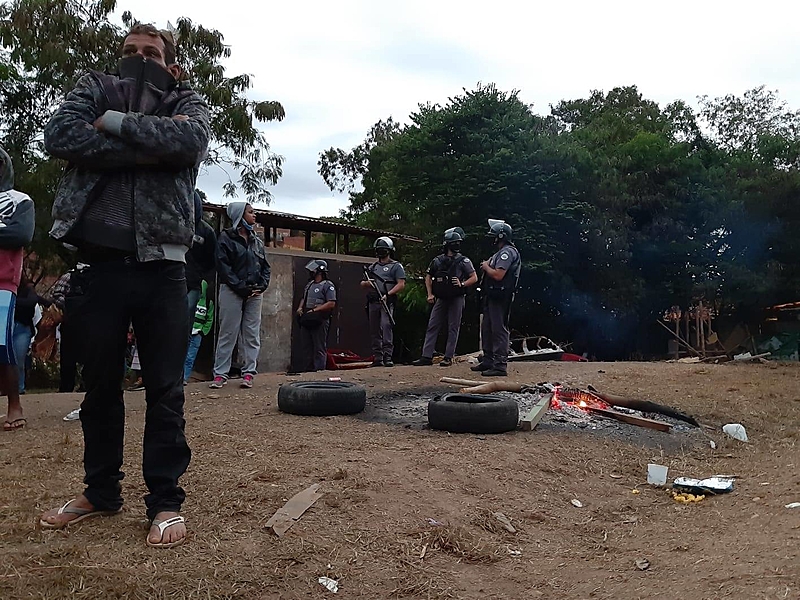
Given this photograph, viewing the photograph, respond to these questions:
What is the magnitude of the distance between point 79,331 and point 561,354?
1389 centimetres

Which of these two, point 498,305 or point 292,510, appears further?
point 498,305

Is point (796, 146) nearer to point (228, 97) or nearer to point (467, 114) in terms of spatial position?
point (467, 114)

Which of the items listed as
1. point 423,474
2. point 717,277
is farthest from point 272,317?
point 717,277

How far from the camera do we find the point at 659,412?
21.7ft

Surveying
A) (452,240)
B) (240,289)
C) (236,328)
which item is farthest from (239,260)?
(452,240)

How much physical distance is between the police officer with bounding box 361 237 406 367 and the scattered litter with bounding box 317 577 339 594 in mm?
8044

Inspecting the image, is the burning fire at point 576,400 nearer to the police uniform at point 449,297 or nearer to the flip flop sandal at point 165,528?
the police uniform at point 449,297

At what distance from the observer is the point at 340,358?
558 inches

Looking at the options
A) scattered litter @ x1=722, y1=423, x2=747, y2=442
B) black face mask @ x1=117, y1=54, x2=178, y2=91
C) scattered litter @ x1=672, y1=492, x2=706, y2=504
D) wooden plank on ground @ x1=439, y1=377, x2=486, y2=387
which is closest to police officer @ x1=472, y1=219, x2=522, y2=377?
wooden plank on ground @ x1=439, y1=377, x2=486, y2=387

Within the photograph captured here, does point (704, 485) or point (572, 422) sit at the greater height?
point (572, 422)

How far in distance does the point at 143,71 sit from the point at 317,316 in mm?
7199

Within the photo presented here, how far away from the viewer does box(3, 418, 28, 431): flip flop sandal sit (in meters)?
5.06

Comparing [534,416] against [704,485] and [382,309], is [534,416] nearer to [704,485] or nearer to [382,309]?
[704,485]

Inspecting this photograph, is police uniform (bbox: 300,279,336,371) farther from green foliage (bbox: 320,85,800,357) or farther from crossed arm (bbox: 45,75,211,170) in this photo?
green foliage (bbox: 320,85,800,357)
